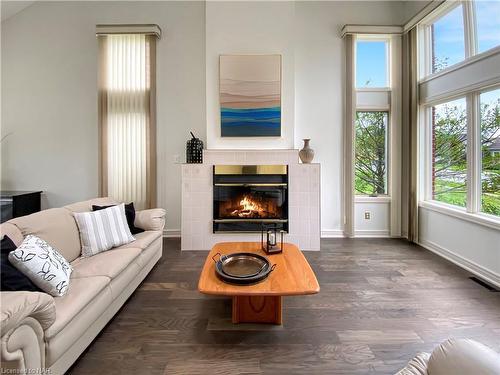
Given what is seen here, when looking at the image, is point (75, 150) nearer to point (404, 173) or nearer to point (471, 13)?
point (404, 173)

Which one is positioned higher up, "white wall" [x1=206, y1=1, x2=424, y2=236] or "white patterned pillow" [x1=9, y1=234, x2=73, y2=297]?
"white wall" [x1=206, y1=1, x2=424, y2=236]

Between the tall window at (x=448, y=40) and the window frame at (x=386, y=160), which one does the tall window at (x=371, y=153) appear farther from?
the tall window at (x=448, y=40)

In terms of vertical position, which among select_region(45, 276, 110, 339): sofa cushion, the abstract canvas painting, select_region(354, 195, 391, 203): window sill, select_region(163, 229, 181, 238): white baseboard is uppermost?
the abstract canvas painting

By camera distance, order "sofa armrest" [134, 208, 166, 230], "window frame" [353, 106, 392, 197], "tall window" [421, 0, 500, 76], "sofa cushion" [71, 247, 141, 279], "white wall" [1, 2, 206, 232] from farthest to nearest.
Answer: "window frame" [353, 106, 392, 197]
"white wall" [1, 2, 206, 232]
"sofa armrest" [134, 208, 166, 230]
"tall window" [421, 0, 500, 76]
"sofa cushion" [71, 247, 141, 279]

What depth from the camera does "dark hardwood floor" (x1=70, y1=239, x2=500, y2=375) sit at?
1641 millimetres

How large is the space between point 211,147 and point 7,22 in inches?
147

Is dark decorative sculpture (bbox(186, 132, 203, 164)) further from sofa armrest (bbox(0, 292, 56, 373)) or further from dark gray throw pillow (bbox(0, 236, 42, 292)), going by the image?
sofa armrest (bbox(0, 292, 56, 373))

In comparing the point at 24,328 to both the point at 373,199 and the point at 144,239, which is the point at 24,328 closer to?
the point at 144,239

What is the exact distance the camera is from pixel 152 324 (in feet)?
6.62

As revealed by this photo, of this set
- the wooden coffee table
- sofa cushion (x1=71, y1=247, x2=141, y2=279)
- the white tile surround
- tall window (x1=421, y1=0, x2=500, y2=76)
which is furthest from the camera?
the white tile surround

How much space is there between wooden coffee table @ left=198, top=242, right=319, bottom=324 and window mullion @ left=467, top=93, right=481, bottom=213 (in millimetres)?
2255

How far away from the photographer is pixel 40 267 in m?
1.59

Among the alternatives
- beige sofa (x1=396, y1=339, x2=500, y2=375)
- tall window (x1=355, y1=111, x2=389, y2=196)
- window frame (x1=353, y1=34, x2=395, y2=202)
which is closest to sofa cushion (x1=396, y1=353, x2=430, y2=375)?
beige sofa (x1=396, y1=339, x2=500, y2=375)

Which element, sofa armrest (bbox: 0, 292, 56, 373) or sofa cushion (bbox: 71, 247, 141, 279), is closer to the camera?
sofa armrest (bbox: 0, 292, 56, 373)
